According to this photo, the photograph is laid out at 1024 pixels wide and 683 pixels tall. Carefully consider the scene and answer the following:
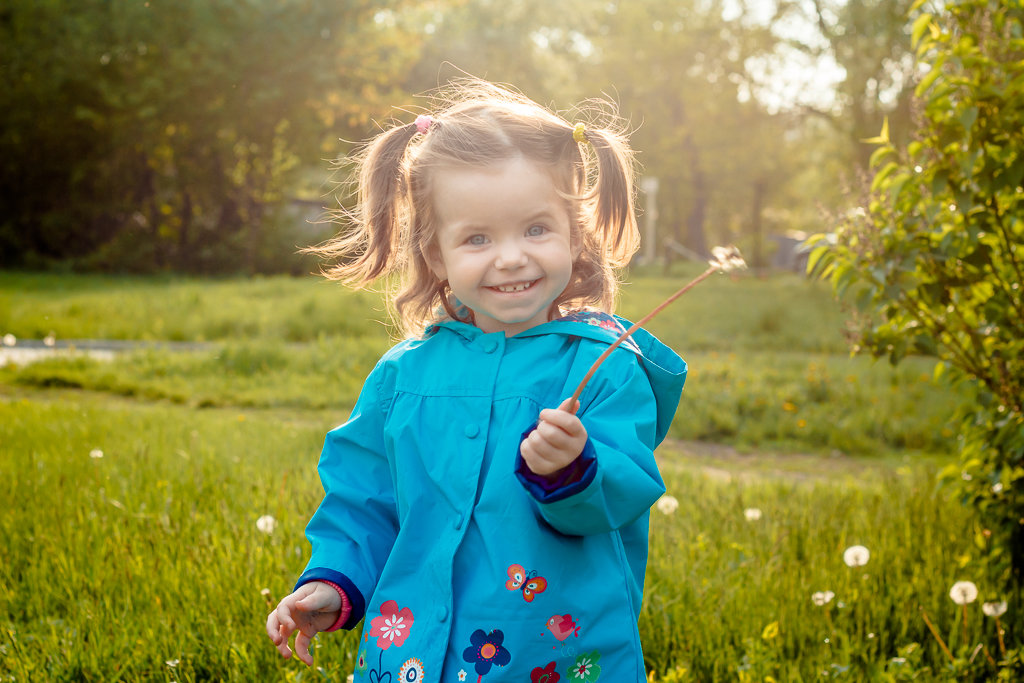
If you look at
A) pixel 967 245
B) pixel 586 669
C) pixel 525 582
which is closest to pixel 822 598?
pixel 967 245

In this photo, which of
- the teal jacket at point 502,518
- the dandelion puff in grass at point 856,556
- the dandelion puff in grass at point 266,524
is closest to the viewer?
the teal jacket at point 502,518

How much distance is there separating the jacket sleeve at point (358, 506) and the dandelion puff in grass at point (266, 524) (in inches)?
44.1

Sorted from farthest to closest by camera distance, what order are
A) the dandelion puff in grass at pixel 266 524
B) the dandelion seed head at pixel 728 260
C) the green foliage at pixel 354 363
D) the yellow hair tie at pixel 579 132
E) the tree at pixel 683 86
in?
the tree at pixel 683 86, the green foliage at pixel 354 363, the dandelion puff in grass at pixel 266 524, the yellow hair tie at pixel 579 132, the dandelion seed head at pixel 728 260

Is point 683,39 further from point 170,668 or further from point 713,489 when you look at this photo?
point 170,668

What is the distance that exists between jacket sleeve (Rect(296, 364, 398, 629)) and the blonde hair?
0.88 feet

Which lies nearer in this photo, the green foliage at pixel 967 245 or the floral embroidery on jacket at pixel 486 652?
the floral embroidery on jacket at pixel 486 652

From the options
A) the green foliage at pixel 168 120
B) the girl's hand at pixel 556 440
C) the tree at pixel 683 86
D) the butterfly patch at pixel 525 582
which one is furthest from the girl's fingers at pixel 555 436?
the tree at pixel 683 86

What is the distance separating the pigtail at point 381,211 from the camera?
1870mm

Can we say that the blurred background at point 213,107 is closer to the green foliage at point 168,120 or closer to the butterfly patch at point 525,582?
the green foliage at point 168,120

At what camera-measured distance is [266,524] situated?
9.48ft

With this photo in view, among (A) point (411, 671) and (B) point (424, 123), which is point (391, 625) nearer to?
(A) point (411, 671)

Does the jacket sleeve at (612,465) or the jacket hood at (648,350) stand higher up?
the jacket hood at (648,350)

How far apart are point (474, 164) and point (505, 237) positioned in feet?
0.48

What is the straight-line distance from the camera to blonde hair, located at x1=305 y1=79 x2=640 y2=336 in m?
1.68
